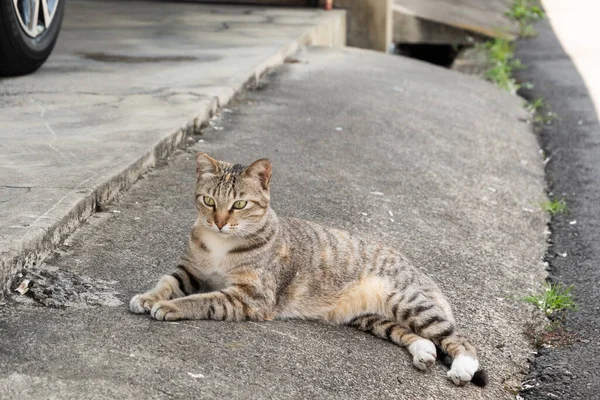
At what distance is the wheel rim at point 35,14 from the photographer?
6.68 metres

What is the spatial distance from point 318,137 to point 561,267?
2009 mm

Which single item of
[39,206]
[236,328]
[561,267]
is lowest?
[561,267]

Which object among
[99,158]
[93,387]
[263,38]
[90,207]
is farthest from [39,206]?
[263,38]

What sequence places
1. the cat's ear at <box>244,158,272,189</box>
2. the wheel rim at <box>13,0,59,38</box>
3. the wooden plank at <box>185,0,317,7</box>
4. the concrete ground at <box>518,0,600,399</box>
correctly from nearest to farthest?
the cat's ear at <box>244,158,272,189</box> → the concrete ground at <box>518,0,600,399</box> → the wheel rim at <box>13,0,59,38</box> → the wooden plank at <box>185,0,317,7</box>

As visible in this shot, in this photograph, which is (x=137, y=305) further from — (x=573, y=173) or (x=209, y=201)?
(x=573, y=173)

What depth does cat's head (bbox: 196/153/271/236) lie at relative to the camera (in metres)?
4.05

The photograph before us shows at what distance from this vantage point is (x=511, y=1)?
16.2 metres

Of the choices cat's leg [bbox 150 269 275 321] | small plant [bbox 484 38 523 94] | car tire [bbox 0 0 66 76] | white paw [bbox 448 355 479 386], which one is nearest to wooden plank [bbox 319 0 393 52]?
small plant [bbox 484 38 523 94]

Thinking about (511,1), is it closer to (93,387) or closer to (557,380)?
(557,380)

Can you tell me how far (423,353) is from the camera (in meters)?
4.00

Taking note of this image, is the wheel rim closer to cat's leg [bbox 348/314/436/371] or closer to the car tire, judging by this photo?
the car tire

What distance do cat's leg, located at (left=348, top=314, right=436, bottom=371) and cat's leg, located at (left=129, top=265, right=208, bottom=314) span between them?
2.36ft

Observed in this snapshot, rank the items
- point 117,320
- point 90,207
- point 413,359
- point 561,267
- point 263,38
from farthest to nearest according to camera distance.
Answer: point 263,38
point 561,267
point 90,207
point 413,359
point 117,320

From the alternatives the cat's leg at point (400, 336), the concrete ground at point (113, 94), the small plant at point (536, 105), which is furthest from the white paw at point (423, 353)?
the small plant at point (536, 105)
